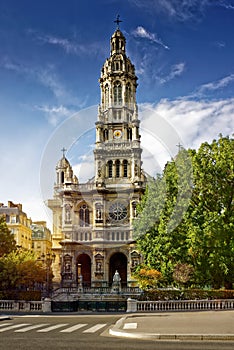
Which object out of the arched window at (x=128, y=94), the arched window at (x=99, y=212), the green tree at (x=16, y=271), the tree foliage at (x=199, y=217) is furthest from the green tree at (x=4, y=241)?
the arched window at (x=128, y=94)

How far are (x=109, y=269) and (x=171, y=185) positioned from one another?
1271 inches

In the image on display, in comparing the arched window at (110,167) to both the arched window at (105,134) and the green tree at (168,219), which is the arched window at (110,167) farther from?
the green tree at (168,219)

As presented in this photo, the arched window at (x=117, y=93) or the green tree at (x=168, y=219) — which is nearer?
the green tree at (x=168, y=219)

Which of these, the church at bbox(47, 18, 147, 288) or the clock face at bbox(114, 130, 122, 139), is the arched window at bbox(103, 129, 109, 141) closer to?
the church at bbox(47, 18, 147, 288)

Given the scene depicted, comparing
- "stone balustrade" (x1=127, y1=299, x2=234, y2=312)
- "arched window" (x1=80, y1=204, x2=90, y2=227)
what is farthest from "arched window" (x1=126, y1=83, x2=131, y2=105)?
"stone balustrade" (x1=127, y1=299, x2=234, y2=312)

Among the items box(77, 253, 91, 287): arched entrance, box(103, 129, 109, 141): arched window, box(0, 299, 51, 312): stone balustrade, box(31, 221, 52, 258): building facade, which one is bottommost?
box(0, 299, 51, 312): stone balustrade

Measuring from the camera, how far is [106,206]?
238ft

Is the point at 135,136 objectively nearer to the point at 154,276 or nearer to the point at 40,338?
the point at 154,276

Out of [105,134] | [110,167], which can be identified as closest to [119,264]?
→ [110,167]

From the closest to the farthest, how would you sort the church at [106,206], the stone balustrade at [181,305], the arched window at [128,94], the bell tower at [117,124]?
the stone balustrade at [181,305], the church at [106,206], the bell tower at [117,124], the arched window at [128,94]

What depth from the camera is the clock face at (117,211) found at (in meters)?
72.2

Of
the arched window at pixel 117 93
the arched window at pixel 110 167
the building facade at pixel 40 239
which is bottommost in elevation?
the building facade at pixel 40 239

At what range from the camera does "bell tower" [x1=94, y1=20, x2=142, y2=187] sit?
73.8 meters

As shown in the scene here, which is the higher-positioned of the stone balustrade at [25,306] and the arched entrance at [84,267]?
the arched entrance at [84,267]
